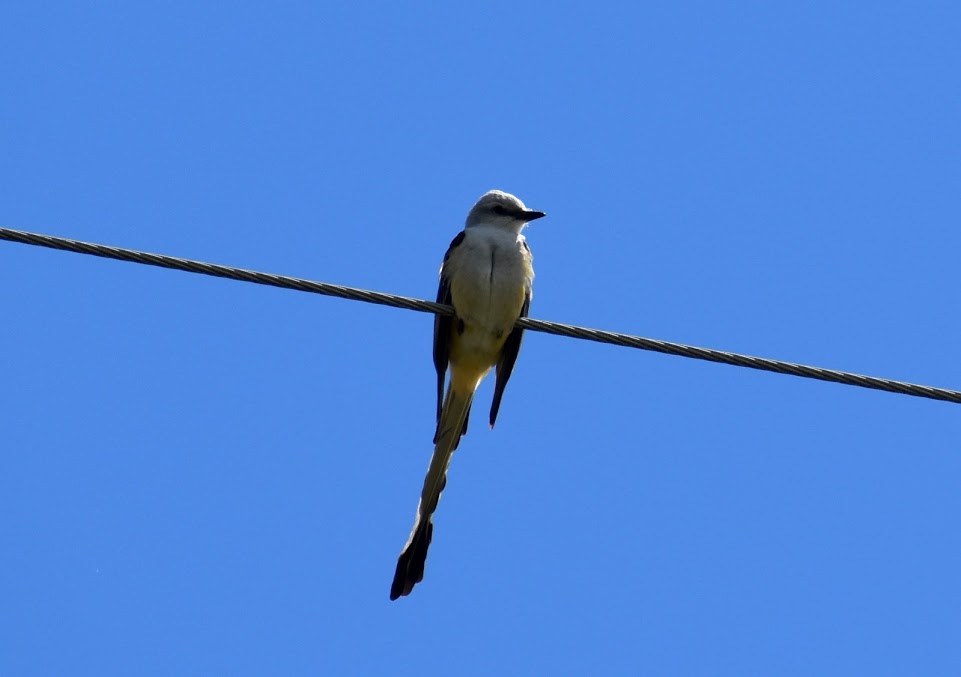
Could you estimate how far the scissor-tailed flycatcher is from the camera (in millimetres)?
7828

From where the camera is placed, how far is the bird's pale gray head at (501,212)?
27.9 ft

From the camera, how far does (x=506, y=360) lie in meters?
8.23

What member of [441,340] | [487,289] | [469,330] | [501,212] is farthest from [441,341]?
[501,212]

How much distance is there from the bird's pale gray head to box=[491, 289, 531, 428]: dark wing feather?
1.99 ft

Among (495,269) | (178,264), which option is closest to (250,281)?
(178,264)

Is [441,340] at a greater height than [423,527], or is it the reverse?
[441,340]

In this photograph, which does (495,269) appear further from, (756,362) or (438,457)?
(756,362)

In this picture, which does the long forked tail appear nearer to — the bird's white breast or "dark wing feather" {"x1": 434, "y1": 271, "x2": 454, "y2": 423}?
"dark wing feather" {"x1": 434, "y1": 271, "x2": 454, "y2": 423}

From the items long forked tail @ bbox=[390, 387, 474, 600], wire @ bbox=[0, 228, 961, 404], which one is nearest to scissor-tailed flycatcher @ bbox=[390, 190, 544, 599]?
long forked tail @ bbox=[390, 387, 474, 600]

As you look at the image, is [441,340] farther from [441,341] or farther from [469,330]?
[469,330]

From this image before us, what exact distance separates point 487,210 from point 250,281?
338 cm

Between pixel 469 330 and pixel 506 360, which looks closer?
pixel 469 330

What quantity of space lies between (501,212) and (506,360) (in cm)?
99

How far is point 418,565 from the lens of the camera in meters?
8.07
